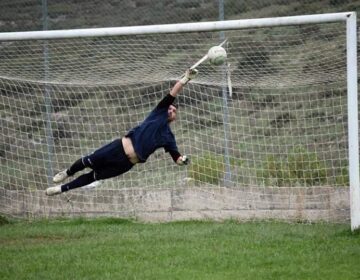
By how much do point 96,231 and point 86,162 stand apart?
169 centimetres

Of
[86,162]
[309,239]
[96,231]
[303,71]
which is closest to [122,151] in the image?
[86,162]

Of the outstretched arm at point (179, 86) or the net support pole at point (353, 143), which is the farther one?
the net support pole at point (353, 143)

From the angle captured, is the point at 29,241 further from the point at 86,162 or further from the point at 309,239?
the point at 309,239

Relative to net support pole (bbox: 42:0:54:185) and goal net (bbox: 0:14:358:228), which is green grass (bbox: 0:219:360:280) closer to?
goal net (bbox: 0:14:358:228)

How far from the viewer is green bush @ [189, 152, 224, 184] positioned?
47.4 feet

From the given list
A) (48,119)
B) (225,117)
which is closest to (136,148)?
(225,117)

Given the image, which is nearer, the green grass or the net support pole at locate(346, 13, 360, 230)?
the green grass

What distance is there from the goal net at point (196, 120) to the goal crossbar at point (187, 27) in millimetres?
451

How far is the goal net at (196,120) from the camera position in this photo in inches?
559

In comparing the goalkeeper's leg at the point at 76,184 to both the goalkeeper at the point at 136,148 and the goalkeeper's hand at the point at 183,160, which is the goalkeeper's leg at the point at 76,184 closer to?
the goalkeeper at the point at 136,148

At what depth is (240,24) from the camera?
41.4ft

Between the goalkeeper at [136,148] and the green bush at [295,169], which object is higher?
the goalkeeper at [136,148]

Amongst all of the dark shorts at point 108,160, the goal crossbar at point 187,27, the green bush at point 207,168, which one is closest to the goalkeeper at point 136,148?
the dark shorts at point 108,160

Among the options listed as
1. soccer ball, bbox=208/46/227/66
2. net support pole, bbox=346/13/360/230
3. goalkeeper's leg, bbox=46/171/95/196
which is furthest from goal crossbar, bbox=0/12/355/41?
goalkeeper's leg, bbox=46/171/95/196
